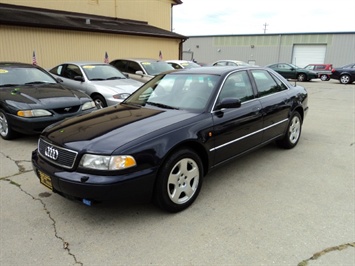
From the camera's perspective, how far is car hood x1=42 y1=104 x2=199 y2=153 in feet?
9.69

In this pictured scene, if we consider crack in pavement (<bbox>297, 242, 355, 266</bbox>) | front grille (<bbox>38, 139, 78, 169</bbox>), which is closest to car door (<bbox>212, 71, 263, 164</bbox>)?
crack in pavement (<bbox>297, 242, 355, 266</bbox>)

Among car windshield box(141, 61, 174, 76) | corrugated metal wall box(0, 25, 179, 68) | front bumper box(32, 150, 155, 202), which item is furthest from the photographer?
corrugated metal wall box(0, 25, 179, 68)

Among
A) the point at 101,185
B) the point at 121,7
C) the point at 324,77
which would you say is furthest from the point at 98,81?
the point at 324,77

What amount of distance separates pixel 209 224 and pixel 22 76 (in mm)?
5616

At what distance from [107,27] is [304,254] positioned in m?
15.1

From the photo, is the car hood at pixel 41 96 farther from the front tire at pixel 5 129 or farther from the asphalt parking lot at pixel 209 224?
the asphalt parking lot at pixel 209 224

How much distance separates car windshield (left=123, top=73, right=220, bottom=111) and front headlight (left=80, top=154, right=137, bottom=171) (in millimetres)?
1189

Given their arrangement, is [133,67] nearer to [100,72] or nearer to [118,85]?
[100,72]

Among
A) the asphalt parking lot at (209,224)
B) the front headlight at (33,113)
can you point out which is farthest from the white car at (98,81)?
the asphalt parking lot at (209,224)

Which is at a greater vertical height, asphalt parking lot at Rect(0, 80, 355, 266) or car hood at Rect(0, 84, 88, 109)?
car hood at Rect(0, 84, 88, 109)

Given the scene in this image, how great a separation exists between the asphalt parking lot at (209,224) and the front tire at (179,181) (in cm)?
13

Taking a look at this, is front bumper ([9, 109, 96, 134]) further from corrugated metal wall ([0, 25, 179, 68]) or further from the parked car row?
corrugated metal wall ([0, 25, 179, 68])

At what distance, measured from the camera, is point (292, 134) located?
543 centimetres

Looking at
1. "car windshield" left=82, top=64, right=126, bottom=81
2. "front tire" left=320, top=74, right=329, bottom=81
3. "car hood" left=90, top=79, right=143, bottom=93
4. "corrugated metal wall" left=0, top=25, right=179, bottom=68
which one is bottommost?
"front tire" left=320, top=74, right=329, bottom=81
